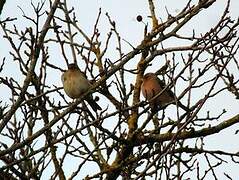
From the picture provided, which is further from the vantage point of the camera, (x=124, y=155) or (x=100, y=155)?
(x=100, y=155)

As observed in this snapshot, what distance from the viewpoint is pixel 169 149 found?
2.97 meters

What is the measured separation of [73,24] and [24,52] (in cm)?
263

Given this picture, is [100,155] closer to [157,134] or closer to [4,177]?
[157,134]

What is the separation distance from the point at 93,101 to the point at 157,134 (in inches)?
51.3

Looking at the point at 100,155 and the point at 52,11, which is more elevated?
the point at 100,155

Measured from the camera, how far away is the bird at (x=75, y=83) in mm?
6289

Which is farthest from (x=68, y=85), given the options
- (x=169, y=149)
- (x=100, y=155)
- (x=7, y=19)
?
(x=169, y=149)

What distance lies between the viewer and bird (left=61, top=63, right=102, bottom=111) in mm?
6289

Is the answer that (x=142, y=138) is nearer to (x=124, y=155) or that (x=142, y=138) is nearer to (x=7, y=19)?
(x=124, y=155)

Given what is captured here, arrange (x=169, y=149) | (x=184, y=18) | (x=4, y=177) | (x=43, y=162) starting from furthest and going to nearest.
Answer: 1. (x=184, y=18)
2. (x=43, y=162)
3. (x=4, y=177)
4. (x=169, y=149)

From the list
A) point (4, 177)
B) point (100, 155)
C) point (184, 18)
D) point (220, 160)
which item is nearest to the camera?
point (4, 177)

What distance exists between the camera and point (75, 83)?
20.6 ft

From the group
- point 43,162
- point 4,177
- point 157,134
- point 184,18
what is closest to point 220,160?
point 157,134

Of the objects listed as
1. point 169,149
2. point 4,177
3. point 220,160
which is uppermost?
point 220,160
